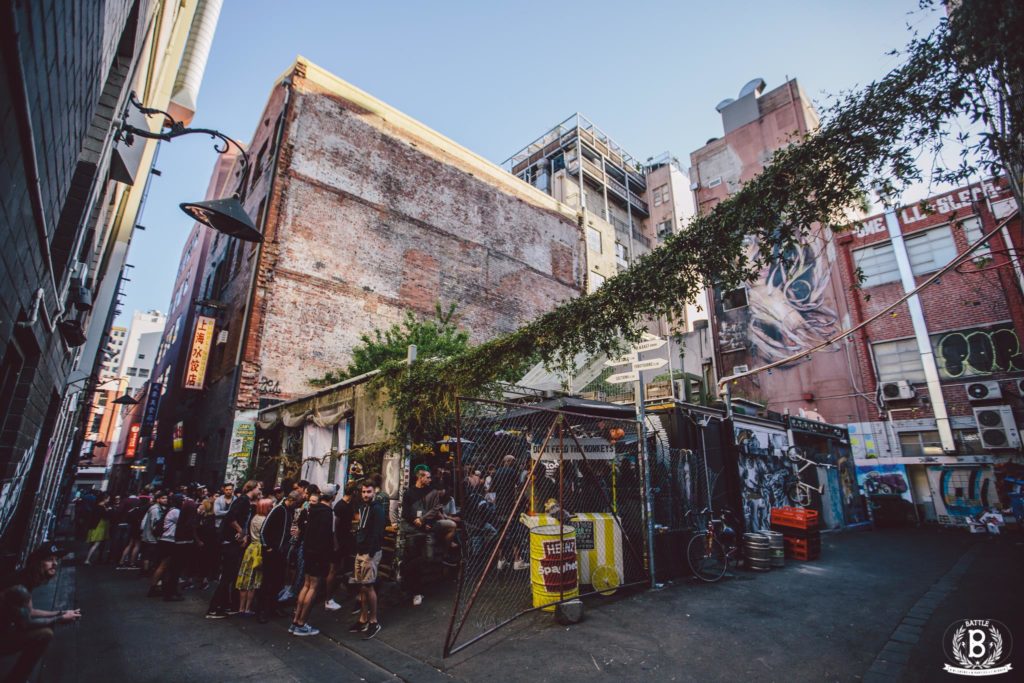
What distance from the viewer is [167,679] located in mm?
4637

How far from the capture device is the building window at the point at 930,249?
2036 cm

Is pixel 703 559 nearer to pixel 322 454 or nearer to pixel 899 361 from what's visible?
pixel 322 454

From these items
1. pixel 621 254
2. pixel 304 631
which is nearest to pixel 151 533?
pixel 304 631

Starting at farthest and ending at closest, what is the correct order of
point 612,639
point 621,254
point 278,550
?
1. point 621,254
2. point 278,550
3. point 612,639

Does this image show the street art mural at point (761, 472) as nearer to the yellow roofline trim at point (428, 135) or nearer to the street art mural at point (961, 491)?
the street art mural at point (961, 491)

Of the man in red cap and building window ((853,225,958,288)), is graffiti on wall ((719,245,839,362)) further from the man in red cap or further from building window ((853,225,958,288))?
the man in red cap

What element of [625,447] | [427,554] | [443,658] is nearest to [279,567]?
[427,554]

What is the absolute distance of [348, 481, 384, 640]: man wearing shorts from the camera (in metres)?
6.20

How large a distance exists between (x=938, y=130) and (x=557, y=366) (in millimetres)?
5999

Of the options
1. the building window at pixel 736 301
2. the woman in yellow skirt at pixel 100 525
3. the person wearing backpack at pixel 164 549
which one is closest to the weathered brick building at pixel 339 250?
the woman in yellow skirt at pixel 100 525

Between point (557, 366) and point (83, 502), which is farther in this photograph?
point (83, 502)

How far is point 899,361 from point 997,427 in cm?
411

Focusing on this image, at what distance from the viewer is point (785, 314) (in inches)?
965

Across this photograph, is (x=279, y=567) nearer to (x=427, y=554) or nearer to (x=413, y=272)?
(x=427, y=554)
